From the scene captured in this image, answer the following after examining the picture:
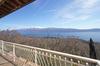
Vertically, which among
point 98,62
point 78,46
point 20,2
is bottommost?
point 78,46

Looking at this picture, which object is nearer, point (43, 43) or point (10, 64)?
point (10, 64)

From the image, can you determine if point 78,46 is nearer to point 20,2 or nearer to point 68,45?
point 68,45

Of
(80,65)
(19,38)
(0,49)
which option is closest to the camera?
(80,65)

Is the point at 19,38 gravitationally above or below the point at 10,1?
below

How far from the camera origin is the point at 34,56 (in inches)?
202

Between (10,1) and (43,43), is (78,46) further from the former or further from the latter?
(10,1)

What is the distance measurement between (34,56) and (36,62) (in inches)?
8.6

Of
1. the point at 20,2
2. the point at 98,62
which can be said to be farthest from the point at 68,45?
the point at 98,62

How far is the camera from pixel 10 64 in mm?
6094

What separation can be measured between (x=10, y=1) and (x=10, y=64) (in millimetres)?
2761

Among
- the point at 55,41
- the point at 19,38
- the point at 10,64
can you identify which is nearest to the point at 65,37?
the point at 55,41

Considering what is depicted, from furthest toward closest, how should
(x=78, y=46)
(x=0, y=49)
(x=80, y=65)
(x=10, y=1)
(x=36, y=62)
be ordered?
(x=78, y=46), (x=0, y=49), (x=36, y=62), (x=10, y=1), (x=80, y=65)

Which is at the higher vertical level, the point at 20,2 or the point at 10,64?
the point at 20,2

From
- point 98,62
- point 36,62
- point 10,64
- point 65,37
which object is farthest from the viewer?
point 65,37
